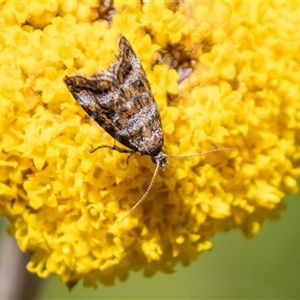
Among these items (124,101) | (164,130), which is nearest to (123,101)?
(124,101)

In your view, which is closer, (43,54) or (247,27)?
(43,54)

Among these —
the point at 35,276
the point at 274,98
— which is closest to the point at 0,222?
the point at 35,276

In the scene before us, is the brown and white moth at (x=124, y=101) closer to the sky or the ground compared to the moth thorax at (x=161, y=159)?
closer to the sky

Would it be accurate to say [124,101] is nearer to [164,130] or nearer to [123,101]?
[123,101]

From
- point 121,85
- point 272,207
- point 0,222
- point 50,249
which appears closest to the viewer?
point 121,85

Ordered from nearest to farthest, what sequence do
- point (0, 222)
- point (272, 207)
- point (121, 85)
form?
point (121, 85) → point (272, 207) → point (0, 222)

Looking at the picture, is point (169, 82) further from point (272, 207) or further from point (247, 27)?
point (272, 207)
